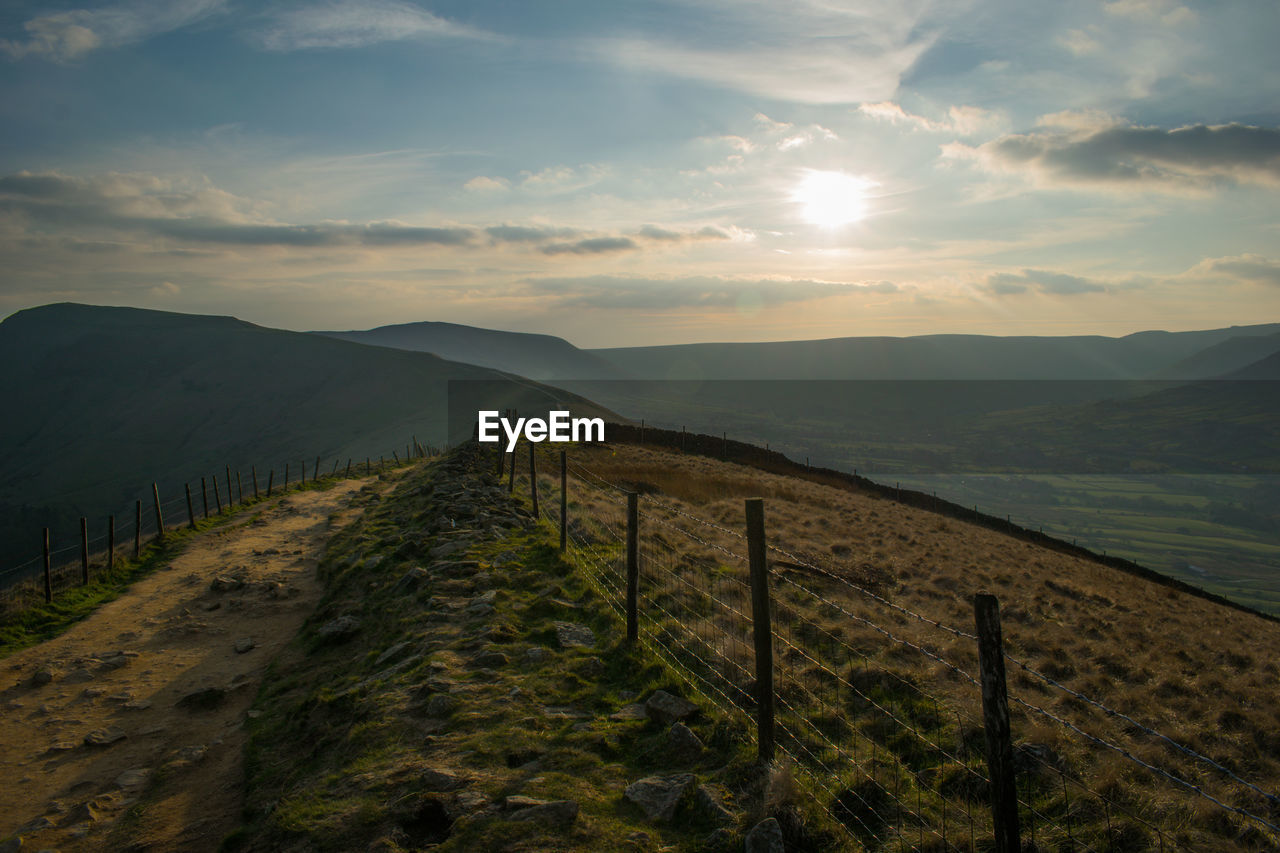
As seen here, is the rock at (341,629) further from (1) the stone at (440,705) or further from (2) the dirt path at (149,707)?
(1) the stone at (440,705)

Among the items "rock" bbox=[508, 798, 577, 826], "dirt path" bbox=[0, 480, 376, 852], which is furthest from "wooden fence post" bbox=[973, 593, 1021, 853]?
"dirt path" bbox=[0, 480, 376, 852]

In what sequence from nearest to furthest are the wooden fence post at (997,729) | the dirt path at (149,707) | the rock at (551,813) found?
1. the wooden fence post at (997,729)
2. the rock at (551,813)
3. the dirt path at (149,707)

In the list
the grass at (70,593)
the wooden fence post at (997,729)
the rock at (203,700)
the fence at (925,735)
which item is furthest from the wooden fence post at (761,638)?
the grass at (70,593)

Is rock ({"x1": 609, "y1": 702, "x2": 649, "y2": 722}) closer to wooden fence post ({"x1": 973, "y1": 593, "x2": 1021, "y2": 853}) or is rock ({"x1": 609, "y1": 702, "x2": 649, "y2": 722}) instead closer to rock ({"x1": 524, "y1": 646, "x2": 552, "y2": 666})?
rock ({"x1": 524, "y1": 646, "x2": 552, "y2": 666})

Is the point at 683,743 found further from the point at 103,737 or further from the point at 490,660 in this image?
the point at 103,737

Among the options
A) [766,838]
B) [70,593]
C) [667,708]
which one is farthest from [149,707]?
[766,838]

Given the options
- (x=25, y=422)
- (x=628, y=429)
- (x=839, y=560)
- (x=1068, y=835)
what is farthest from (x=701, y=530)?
(x=25, y=422)
